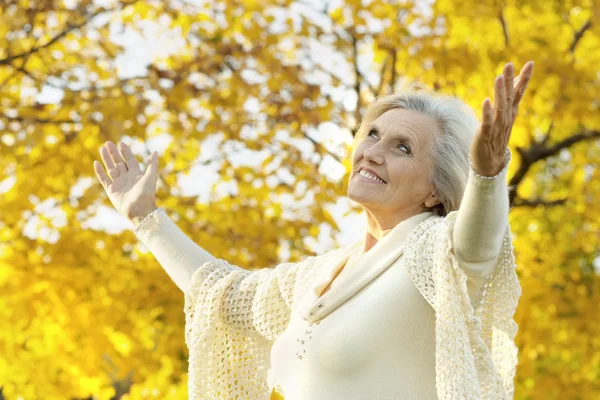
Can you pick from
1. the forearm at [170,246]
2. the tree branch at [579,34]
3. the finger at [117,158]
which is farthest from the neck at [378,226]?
the tree branch at [579,34]

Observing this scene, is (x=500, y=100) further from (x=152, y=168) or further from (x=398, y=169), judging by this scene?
(x=152, y=168)

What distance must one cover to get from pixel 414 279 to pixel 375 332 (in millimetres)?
141

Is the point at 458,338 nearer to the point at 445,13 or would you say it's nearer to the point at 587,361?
the point at 445,13

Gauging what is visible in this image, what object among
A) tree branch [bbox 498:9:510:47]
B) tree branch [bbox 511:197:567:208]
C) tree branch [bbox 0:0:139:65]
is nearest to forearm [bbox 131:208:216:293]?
tree branch [bbox 0:0:139:65]

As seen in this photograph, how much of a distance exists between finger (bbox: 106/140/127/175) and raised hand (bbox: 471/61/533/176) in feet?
4.27

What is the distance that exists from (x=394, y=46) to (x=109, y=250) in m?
1.73

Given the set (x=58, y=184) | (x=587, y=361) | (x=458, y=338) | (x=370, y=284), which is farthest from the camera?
(x=587, y=361)

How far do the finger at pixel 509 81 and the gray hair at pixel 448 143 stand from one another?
0.47 m

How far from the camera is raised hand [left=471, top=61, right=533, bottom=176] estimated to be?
148 cm

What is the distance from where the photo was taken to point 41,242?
13.2 feet

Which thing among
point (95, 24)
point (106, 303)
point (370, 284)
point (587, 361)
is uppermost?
point (370, 284)

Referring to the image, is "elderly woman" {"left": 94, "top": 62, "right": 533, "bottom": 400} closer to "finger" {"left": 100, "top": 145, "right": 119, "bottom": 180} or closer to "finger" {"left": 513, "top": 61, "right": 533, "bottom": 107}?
"finger" {"left": 513, "top": 61, "right": 533, "bottom": 107}

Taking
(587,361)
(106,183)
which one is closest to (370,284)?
(106,183)

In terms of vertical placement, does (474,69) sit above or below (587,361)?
above
